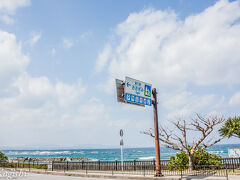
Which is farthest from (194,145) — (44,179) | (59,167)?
(59,167)

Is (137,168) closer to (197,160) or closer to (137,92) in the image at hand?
(197,160)

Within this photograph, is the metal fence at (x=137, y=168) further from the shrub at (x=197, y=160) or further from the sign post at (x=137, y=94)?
the sign post at (x=137, y=94)

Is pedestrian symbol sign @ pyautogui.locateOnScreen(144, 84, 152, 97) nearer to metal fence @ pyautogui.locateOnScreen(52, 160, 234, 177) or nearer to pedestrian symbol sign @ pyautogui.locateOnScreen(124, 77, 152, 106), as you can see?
pedestrian symbol sign @ pyautogui.locateOnScreen(124, 77, 152, 106)

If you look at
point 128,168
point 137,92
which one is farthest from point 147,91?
point 128,168

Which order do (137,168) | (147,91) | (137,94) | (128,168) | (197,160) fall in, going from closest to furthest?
(137,94) < (147,91) < (197,160) < (137,168) < (128,168)

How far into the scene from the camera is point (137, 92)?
58.9 feet

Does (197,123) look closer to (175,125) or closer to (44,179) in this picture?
(175,125)

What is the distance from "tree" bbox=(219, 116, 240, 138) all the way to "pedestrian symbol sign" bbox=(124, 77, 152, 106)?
6773mm

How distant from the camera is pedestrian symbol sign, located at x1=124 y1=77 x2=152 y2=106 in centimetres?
1753

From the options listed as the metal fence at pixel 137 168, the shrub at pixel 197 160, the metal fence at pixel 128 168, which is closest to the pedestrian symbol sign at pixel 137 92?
the metal fence at pixel 137 168

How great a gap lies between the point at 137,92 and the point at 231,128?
8293 millimetres

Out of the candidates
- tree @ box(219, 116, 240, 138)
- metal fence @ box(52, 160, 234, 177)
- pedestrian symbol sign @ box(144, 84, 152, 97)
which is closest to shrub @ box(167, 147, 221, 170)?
metal fence @ box(52, 160, 234, 177)

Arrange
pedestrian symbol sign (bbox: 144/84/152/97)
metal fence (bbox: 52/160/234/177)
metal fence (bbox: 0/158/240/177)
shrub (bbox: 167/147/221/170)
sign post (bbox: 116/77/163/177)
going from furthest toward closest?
shrub (bbox: 167/147/221/170)
metal fence (bbox: 52/160/234/177)
pedestrian symbol sign (bbox: 144/84/152/97)
metal fence (bbox: 0/158/240/177)
sign post (bbox: 116/77/163/177)

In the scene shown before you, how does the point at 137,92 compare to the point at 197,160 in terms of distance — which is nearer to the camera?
the point at 137,92
